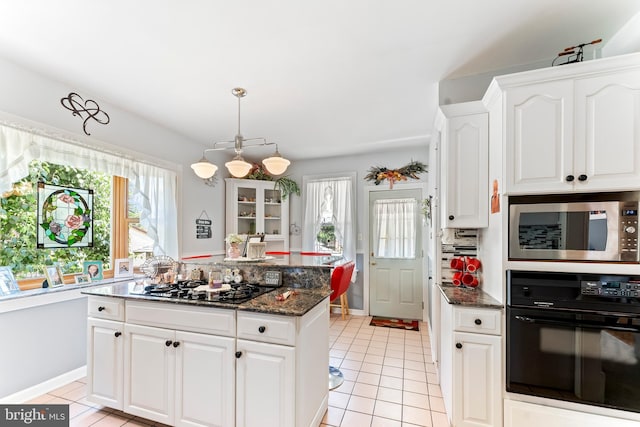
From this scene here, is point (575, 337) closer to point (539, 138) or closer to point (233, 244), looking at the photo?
point (539, 138)

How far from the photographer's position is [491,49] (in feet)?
6.56

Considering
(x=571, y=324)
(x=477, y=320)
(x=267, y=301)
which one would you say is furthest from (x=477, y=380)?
(x=267, y=301)

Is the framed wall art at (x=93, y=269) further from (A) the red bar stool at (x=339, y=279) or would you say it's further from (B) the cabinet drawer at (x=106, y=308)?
(A) the red bar stool at (x=339, y=279)

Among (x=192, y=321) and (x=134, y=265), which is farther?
(x=134, y=265)

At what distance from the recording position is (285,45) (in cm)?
195

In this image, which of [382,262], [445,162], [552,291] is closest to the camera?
[552,291]

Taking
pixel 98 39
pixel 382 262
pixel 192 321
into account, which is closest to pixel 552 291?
pixel 192 321

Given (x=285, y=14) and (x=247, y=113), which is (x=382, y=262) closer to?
(x=247, y=113)

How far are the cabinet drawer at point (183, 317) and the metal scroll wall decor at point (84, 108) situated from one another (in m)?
1.86

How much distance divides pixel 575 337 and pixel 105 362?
306cm

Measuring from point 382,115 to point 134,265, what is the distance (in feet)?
10.9

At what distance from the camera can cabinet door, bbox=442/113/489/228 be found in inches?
82.7


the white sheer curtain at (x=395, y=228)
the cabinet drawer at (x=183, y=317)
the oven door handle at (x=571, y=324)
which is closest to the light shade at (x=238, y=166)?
the cabinet drawer at (x=183, y=317)

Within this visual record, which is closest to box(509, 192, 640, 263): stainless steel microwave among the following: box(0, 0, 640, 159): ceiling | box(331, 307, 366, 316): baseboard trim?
box(0, 0, 640, 159): ceiling
